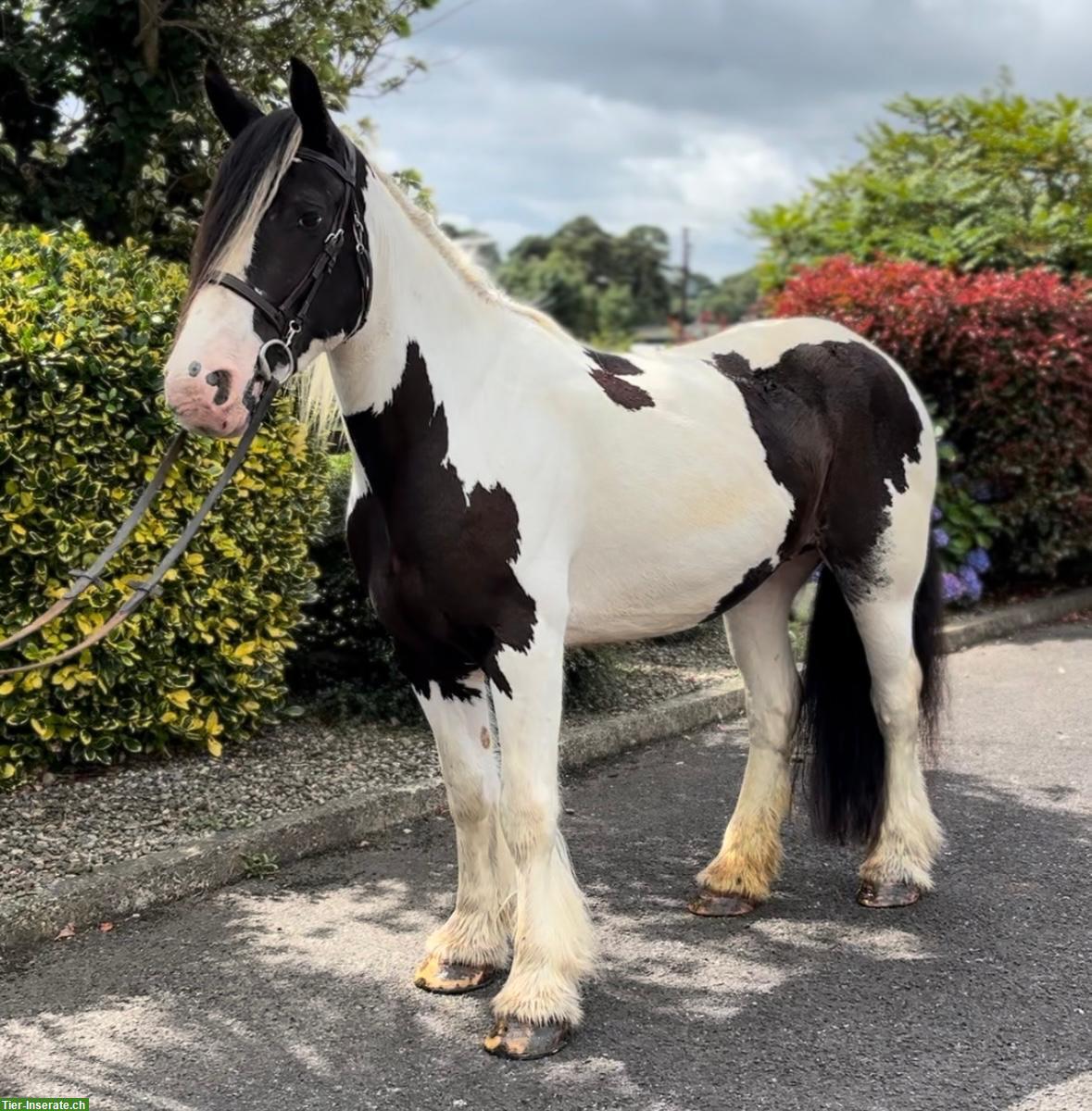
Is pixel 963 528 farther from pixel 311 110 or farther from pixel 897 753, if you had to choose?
pixel 311 110

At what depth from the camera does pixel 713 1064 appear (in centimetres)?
299

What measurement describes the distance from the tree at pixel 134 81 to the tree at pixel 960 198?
6988 mm

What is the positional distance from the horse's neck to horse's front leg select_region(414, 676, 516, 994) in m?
0.83

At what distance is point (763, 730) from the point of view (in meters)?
4.15

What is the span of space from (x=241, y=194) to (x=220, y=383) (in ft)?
1.47

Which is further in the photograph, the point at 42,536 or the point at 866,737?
the point at 42,536

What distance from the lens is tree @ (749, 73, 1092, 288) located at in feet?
38.2

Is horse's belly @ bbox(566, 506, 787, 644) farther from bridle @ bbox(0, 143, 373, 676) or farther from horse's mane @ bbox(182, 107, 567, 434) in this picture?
horse's mane @ bbox(182, 107, 567, 434)

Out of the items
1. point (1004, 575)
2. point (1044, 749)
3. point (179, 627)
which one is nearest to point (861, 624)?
point (1044, 749)

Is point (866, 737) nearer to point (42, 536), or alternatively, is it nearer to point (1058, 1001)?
point (1058, 1001)

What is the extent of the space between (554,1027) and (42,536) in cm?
280

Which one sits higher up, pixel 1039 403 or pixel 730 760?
pixel 1039 403

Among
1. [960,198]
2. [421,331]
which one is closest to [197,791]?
[421,331]

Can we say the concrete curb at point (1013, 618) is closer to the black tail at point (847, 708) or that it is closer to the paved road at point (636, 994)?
the paved road at point (636, 994)
